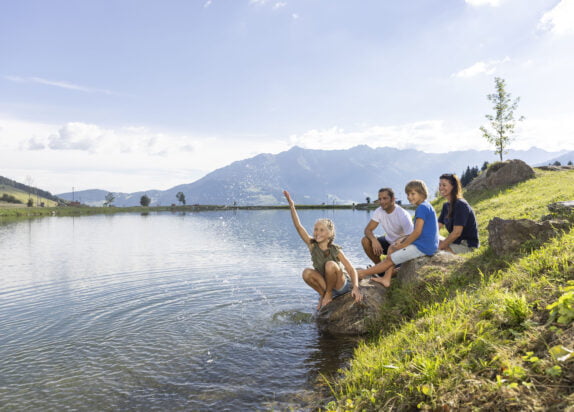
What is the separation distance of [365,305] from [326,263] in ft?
5.49

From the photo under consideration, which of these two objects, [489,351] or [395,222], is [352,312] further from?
[489,351]

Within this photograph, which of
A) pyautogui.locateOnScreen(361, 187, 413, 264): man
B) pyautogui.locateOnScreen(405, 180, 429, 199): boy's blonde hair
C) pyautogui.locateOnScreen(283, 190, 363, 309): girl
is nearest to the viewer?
pyautogui.locateOnScreen(283, 190, 363, 309): girl

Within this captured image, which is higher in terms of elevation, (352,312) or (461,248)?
(461,248)

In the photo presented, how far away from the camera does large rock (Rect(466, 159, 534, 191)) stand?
92.4 feet

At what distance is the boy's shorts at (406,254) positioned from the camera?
1081 cm

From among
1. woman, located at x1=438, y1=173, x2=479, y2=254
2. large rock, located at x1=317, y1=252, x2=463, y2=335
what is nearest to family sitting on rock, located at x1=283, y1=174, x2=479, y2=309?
woman, located at x1=438, y1=173, x2=479, y2=254

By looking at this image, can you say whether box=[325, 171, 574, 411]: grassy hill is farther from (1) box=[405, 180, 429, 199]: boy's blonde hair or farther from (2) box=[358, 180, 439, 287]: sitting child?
(1) box=[405, 180, 429, 199]: boy's blonde hair

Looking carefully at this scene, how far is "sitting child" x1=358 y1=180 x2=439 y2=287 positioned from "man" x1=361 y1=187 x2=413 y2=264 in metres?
0.66

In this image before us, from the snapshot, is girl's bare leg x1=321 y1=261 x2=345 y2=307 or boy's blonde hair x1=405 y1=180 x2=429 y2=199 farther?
boy's blonde hair x1=405 y1=180 x2=429 y2=199

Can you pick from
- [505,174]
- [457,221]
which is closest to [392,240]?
[457,221]

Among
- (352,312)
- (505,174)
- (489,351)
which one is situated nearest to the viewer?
(489,351)

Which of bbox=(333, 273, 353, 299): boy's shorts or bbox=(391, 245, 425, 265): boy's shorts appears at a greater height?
bbox=(391, 245, 425, 265): boy's shorts

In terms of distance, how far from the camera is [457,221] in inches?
461

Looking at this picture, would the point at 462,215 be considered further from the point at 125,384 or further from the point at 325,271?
the point at 125,384
